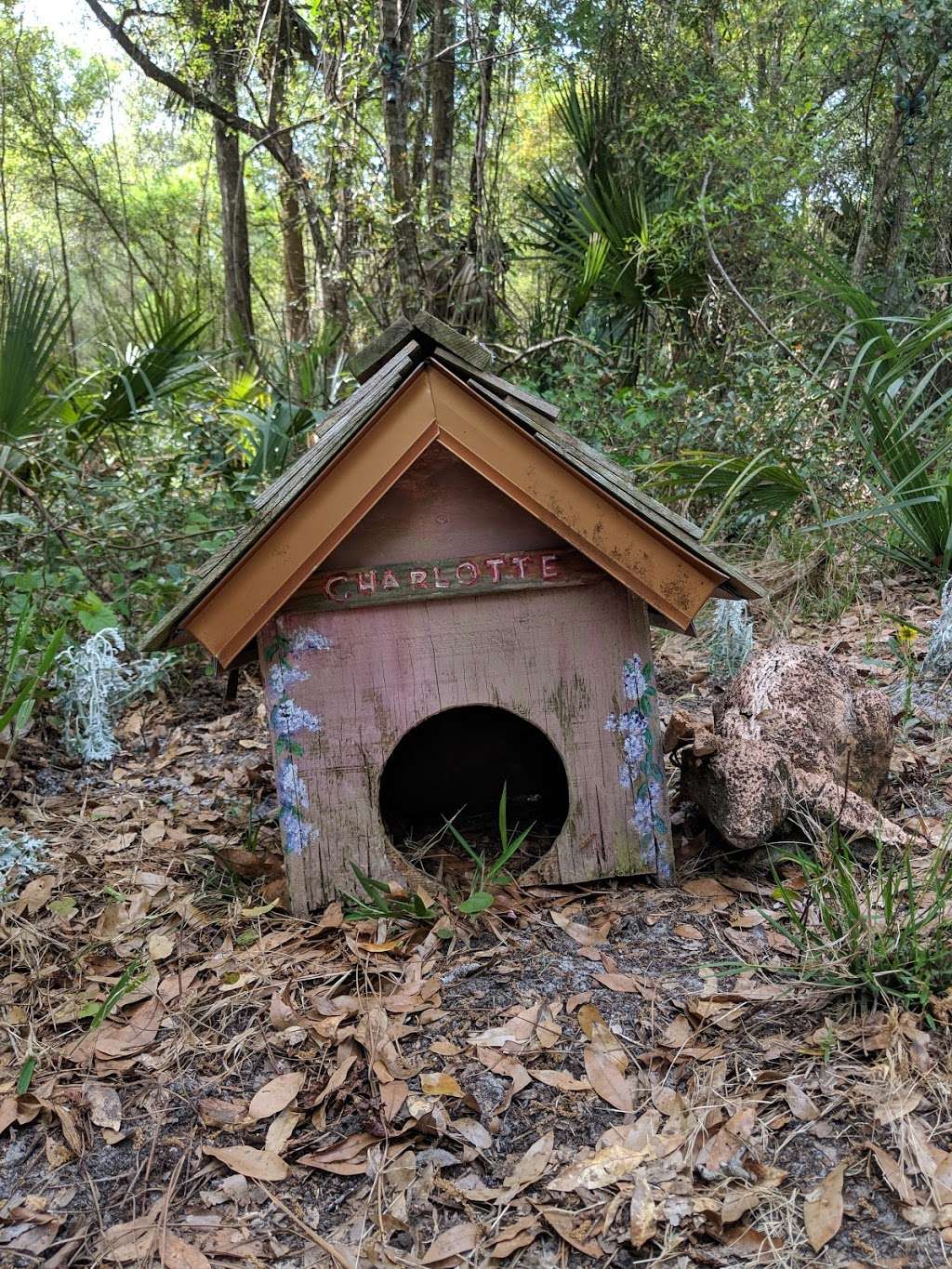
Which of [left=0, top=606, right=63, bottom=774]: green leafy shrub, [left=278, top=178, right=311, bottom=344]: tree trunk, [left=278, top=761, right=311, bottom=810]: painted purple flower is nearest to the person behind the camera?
[left=278, top=761, right=311, bottom=810]: painted purple flower

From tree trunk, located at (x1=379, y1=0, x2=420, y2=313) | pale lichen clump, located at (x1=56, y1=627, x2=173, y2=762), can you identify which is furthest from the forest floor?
tree trunk, located at (x1=379, y1=0, x2=420, y2=313)

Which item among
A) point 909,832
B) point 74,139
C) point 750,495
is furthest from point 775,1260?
point 74,139

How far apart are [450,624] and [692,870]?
2.87ft

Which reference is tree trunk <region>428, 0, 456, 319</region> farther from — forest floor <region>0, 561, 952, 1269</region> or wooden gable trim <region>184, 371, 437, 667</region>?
forest floor <region>0, 561, 952, 1269</region>

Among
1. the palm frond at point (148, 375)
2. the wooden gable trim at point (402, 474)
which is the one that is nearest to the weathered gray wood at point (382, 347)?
the wooden gable trim at point (402, 474)

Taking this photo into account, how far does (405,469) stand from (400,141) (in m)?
4.68

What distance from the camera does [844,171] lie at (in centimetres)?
701

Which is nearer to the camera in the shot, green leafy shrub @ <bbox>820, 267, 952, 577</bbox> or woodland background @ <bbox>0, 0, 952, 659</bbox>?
green leafy shrub @ <bbox>820, 267, 952, 577</bbox>

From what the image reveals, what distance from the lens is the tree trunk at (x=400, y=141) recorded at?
558 centimetres

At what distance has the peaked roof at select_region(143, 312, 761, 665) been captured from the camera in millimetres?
2086

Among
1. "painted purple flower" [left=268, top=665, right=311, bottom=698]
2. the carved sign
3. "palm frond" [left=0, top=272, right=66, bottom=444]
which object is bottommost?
"painted purple flower" [left=268, top=665, right=311, bottom=698]

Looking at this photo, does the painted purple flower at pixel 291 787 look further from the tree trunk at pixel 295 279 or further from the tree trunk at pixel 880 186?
the tree trunk at pixel 295 279

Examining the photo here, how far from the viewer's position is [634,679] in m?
2.40

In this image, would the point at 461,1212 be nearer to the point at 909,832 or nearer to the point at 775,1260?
the point at 775,1260
